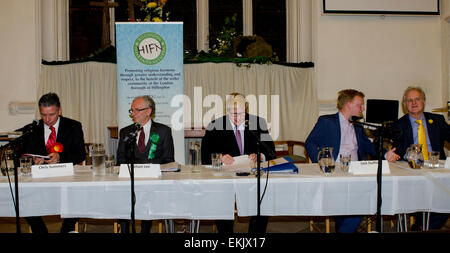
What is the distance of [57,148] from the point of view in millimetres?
3232

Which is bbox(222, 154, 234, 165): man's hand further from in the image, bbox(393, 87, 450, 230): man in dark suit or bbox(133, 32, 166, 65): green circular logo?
bbox(133, 32, 166, 65): green circular logo

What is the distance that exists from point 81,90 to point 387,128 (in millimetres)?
4809

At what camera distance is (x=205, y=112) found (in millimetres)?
5977

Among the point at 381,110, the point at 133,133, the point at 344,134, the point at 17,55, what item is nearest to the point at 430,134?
the point at 344,134

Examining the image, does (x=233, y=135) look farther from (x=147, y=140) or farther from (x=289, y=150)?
(x=289, y=150)

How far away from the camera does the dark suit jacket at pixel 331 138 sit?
3410mm

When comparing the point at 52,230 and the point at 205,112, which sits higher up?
the point at 205,112


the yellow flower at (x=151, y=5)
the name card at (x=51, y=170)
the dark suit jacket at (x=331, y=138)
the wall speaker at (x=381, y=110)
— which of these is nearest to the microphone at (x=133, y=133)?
the name card at (x=51, y=170)

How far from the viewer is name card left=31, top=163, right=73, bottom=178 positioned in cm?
254

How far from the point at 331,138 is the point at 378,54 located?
132 inches

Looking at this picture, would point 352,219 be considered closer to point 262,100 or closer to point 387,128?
point 387,128

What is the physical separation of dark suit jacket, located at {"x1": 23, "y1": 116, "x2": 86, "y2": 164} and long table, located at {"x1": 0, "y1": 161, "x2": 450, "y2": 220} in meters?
0.84

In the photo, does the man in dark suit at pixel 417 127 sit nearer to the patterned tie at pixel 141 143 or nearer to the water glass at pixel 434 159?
the water glass at pixel 434 159
